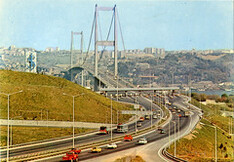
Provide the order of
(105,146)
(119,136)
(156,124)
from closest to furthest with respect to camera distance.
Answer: (105,146) < (119,136) < (156,124)

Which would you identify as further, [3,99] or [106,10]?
[106,10]

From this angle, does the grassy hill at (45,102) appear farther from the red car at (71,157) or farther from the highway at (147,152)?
the red car at (71,157)

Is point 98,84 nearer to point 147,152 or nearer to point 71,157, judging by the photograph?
point 147,152

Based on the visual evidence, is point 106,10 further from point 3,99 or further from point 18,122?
point 18,122

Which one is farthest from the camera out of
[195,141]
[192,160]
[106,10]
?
[106,10]

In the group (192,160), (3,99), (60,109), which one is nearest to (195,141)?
(192,160)

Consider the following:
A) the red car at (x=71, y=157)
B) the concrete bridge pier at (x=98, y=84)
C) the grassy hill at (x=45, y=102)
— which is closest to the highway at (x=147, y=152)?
the red car at (x=71, y=157)

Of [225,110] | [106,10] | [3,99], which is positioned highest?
[106,10]

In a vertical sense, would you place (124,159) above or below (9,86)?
below
